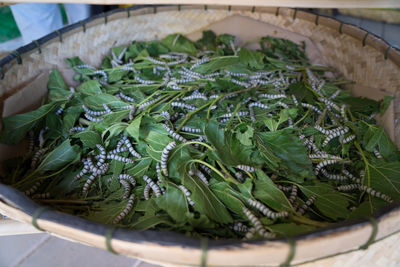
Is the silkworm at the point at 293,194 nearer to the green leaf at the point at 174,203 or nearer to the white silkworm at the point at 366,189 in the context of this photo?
the white silkworm at the point at 366,189

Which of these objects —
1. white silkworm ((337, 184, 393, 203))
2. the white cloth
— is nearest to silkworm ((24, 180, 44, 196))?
white silkworm ((337, 184, 393, 203))

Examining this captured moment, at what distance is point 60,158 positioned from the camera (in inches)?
35.9

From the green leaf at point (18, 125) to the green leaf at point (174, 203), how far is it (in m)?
0.58

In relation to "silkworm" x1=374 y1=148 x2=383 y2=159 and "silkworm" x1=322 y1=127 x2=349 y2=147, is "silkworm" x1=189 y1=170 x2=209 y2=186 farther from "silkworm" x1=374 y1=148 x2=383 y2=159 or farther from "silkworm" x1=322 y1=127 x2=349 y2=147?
"silkworm" x1=374 y1=148 x2=383 y2=159

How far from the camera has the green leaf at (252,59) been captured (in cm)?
131

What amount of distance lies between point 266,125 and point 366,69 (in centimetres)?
66

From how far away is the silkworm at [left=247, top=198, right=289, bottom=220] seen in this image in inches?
26.6

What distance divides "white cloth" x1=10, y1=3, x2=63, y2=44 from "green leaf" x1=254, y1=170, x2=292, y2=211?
2118mm

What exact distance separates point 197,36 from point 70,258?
120 cm

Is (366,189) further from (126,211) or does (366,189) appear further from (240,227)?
(126,211)

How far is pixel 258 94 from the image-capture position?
115 cm

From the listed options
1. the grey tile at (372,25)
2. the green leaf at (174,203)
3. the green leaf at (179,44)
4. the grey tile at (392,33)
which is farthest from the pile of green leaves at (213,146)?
the grey tile at (372,25)

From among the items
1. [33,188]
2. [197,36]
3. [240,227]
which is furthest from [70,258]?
[197,36]

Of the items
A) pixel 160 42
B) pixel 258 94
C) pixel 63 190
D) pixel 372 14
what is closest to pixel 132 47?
pixel 160 42
